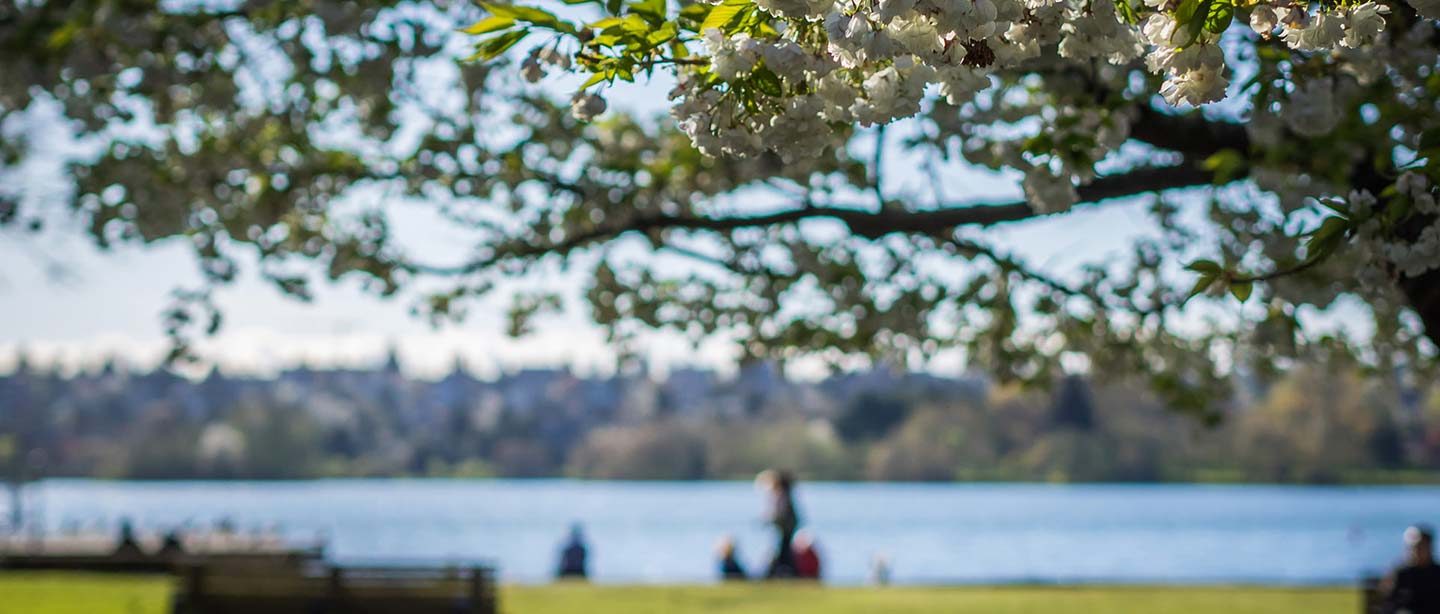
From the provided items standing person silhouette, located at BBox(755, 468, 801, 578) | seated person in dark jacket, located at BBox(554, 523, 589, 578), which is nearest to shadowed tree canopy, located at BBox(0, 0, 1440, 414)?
standing person silhouette, located at BBox(755, 468, 801, 578)

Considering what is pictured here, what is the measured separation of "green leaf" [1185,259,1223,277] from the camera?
4094 mm

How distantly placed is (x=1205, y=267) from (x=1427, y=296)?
198cm

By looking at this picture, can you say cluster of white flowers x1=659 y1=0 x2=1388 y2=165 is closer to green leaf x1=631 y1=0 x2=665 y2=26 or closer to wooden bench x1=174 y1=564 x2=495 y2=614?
green leaf x1=631 y1=0 x2=665 y2=26

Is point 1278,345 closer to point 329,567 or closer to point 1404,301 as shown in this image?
point 1404,301

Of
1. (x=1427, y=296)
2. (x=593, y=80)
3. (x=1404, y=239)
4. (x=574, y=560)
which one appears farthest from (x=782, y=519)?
(x=593, y=80)

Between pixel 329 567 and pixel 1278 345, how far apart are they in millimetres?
7000

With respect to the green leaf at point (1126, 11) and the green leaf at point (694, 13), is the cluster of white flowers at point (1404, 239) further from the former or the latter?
the green leaf at point (694, 13)

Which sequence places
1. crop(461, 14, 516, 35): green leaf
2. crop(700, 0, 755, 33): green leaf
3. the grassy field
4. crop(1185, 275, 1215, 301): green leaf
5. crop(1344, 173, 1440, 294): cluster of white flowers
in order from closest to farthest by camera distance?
crop(700, 0, 755, 33): green leaf
crop(461, 14, 516, 35): green leaf
crop(1185, 275, 1215, 301): green leaf
crop(1344, 173, 1440, 294): cluster of white flowers
the grassy field

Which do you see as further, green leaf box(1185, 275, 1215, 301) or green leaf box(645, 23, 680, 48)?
green leaf box(1185, 275, 1215, 301)

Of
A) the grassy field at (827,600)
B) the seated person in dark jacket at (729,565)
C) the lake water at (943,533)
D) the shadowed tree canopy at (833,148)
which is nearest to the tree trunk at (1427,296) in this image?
the shadowed tree canopy at (833,148)

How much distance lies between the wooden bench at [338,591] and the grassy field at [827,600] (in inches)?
104

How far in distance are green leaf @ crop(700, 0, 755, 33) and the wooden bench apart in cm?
832

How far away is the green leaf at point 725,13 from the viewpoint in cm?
348

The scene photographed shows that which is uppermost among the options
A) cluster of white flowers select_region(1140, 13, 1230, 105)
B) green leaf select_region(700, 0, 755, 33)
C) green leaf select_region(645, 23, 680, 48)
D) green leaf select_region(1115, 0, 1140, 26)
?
green leaf select_region(645, 23, 680, 48)
